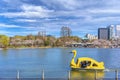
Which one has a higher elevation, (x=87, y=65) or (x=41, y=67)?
(x=87, y=65)

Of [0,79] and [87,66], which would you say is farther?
[87,66]

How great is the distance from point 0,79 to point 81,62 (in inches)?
805

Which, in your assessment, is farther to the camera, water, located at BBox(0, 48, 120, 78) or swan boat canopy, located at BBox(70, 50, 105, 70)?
swan boat canopy, located at BBox(70, 50, 105, 70)

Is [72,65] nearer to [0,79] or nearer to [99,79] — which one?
[99,79]

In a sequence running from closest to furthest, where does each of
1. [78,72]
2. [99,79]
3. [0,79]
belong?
[0,79], [99,79], [78,72]

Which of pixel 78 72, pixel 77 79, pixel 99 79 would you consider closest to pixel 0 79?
pixel 77 79

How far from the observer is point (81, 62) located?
55.7 m

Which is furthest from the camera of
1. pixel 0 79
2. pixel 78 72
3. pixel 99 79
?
pixel 78 72

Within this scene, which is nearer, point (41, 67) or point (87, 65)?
point (87, 65)

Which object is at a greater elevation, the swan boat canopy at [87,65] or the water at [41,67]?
the swan boat canopy at [87,65]

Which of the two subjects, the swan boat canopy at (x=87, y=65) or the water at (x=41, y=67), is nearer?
the water at (x=41, y=67)

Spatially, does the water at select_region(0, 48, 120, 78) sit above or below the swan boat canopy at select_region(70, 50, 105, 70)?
below

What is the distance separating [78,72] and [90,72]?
2.31 m

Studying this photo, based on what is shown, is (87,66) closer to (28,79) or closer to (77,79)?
(77,79)
